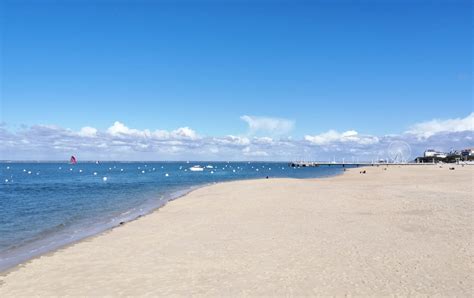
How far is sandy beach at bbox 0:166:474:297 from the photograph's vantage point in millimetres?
10234

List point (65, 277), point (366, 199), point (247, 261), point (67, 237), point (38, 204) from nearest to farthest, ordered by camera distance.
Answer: point (65, 277), point (247, 261), point (67, 237), point (366, 199), point (38, 204)

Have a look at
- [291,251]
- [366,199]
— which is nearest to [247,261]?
[291,251]

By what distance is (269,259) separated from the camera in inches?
509

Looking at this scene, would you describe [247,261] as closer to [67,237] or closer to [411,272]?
[411,272]

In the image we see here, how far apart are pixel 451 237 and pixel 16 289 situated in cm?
1602

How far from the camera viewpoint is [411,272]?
11172 millimetres

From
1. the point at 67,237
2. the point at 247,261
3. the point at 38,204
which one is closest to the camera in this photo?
the point at 247,261

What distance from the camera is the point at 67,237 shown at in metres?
19.7

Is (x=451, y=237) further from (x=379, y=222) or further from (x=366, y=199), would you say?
(x=366, y=199)

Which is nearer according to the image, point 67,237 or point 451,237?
point 451,237

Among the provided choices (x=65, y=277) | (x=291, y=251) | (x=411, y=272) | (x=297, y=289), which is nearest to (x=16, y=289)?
(x=65, y=277)

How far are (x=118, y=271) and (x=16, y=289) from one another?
111 inches

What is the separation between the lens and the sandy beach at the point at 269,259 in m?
10.2

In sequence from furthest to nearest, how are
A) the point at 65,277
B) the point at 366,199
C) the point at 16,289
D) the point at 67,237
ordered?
the point at 366,199 → the point at 67,237 → the point at 65,277 → the point at 16,289
